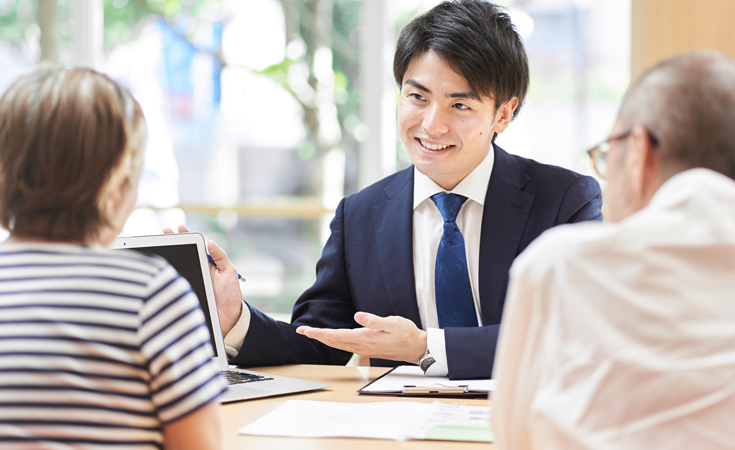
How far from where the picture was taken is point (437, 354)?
1.51m

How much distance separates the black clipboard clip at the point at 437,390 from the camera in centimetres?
133

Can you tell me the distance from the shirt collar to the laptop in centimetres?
69

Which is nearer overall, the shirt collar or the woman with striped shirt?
the woman with striped shirt

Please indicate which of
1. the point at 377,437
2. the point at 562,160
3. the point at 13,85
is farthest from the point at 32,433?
the point at 562,160

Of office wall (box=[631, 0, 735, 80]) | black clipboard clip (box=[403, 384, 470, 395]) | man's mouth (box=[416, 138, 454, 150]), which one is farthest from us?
office wall (box=[631, 0, 735, 80])

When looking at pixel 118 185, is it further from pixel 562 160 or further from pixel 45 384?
pixel 562 160

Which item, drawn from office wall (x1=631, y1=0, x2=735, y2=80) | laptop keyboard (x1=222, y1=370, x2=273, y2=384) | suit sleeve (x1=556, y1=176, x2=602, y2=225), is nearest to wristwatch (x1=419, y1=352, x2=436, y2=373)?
laptop keyboard (x1=222, y1=370, x2=273, y2=384)

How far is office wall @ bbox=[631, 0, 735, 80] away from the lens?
97.3 inches

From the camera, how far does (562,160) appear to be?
3408mm

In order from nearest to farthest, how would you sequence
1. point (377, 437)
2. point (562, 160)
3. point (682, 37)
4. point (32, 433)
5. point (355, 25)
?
point (32, 433) < point (377, 437) < point (682, 37) < point (562, 160) < point (355, 25)

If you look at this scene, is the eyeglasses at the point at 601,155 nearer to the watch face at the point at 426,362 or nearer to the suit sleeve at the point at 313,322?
the watch face at the point at 426,362

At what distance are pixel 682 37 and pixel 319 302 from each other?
1.92 metres

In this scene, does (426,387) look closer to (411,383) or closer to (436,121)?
(411,383)

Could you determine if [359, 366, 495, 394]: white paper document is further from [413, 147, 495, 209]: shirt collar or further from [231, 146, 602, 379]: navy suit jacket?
[413, 147, 495, 209]: shirt collar
